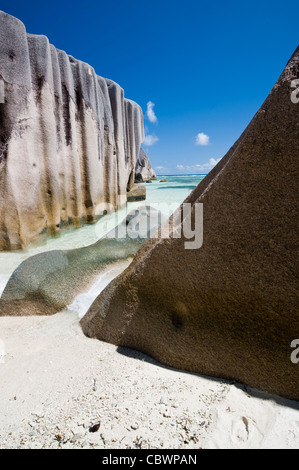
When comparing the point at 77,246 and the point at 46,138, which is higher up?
the point at 46,138

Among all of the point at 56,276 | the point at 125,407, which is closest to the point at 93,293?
the point at 56,276

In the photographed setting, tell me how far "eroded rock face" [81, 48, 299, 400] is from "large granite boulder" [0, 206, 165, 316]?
106 cm

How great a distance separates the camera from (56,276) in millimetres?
2322

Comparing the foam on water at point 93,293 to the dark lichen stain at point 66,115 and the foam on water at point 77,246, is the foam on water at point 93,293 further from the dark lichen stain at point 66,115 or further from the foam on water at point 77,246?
the dark lichen stain at point 66,115

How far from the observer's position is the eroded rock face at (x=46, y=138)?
3617 mm

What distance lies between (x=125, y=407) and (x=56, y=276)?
1492 mm

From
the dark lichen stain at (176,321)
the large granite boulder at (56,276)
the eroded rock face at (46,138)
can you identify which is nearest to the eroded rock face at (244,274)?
the dark lichen stain at (176,321)

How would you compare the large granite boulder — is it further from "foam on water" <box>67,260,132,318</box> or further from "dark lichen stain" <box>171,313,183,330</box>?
"dark lichen stain" <box>171,313,183,330</box>

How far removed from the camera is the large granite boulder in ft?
6.93

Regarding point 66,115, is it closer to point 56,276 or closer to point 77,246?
point 77,246

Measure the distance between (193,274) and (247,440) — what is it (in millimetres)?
630

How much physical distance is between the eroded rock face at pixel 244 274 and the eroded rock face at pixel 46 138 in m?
3.15
